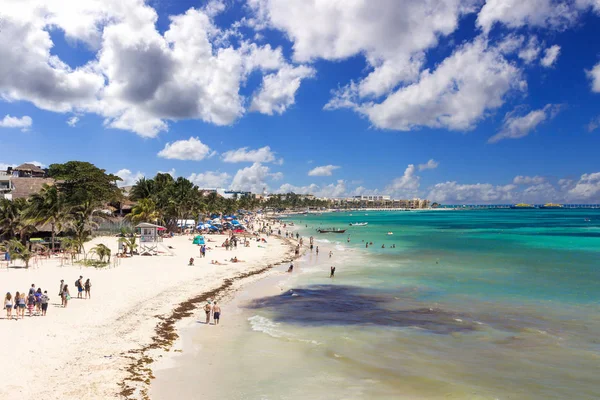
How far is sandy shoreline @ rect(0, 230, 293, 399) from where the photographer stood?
1123cm

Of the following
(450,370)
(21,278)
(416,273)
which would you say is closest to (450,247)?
(416,273)

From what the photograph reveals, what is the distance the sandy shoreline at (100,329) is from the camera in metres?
11.2

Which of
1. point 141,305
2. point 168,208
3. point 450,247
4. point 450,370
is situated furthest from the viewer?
point 168,208

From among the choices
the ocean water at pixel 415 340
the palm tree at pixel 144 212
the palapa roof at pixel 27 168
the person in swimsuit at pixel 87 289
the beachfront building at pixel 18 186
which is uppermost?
the palapa roof at pixel 27 168

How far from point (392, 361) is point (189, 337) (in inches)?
312

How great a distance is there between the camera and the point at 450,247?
55.3 meters

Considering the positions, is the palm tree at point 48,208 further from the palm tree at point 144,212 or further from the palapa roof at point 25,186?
the palapa roof at point 25,186

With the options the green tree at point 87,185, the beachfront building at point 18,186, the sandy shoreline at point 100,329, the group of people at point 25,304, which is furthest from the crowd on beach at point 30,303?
the beachfront building at point 18,186

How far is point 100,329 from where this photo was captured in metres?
15.9

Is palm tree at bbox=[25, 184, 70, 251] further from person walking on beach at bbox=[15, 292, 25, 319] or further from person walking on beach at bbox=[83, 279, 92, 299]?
person walking on beach at bbox=[15, 292, 25, 319]

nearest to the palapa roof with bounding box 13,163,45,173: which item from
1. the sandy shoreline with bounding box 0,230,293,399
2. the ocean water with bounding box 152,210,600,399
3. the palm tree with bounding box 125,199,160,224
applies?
the palm tree with bounding box 125,199,160,224

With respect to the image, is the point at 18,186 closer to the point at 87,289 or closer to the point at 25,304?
the point at 87,289

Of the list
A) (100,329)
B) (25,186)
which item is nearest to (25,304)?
(100,329)

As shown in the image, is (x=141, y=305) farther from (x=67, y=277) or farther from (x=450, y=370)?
(x=450, y=370)
